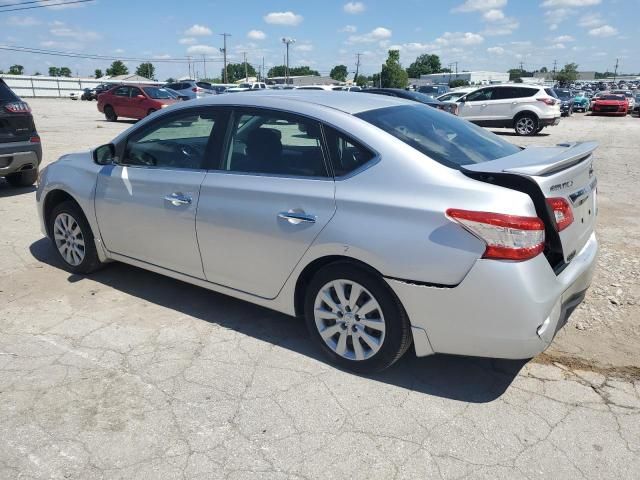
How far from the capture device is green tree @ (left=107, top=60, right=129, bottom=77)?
11331 cm

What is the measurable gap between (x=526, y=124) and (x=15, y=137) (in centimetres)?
1718

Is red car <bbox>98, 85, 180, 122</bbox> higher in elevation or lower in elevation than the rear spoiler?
lower

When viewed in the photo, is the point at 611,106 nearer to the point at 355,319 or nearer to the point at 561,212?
the point at 561,212

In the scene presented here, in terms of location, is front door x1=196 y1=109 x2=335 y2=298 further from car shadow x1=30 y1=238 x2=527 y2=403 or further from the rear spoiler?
the rear spoiler

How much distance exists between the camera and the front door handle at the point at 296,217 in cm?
315

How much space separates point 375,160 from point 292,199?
568mm

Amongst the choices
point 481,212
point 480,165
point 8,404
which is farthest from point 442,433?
point 8,404

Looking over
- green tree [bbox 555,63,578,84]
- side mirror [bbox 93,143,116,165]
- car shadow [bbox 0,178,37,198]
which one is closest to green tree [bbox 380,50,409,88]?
green tree [bbox 555,63,578,84]

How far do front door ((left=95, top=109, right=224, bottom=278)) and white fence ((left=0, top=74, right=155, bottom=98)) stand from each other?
5712 cm

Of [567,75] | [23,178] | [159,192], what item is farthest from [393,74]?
[159,192]

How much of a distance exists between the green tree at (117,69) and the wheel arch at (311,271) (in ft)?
402

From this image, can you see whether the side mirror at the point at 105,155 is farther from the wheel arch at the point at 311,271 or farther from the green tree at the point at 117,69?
the green tree at the point at 117,69

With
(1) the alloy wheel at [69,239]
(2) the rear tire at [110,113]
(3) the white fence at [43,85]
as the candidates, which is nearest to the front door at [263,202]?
(1) the alloy wheel at [69,239]

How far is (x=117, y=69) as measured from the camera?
114 m
